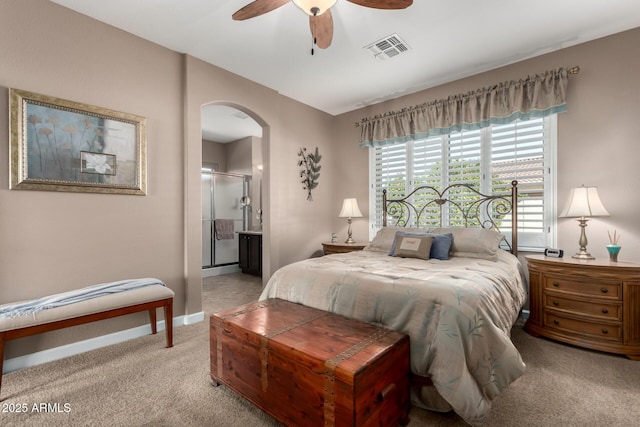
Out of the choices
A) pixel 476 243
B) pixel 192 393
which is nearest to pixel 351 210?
pixel 476 243

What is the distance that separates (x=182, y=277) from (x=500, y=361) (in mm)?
2864

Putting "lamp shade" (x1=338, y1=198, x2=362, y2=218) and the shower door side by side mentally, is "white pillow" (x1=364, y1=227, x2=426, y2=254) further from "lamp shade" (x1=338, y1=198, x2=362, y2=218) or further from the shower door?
the shower door

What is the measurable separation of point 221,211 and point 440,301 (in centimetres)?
515

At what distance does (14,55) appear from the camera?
2188 mm

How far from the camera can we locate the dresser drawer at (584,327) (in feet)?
7.64

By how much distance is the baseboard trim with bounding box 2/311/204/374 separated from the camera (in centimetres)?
218

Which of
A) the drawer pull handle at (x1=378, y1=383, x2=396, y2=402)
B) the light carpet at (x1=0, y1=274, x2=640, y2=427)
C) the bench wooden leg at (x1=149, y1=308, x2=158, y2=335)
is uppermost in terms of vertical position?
the drawer pull handle at (x1=378, y1=383, x2=396, y2=402)

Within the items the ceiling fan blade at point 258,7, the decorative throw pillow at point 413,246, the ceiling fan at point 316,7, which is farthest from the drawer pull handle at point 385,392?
the ceiling fan blade at point 258,7

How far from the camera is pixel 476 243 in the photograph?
288 cm

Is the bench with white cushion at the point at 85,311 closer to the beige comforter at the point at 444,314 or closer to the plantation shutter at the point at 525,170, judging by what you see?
the beige comforter at the point at 444,314

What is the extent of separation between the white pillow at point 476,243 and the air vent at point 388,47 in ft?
6.39

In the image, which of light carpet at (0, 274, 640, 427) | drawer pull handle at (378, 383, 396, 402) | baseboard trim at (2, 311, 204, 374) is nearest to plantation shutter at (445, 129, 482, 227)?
light carpet at (0, 274, 640, 427)

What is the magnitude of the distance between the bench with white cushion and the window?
122 inches

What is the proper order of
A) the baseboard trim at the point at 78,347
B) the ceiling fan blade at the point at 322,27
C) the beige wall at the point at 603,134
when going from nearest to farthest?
the ceiling fan blade at the point at 322,27 < the baseboard trim at the point at 78,347 < the beige wall at the point at 603,134
